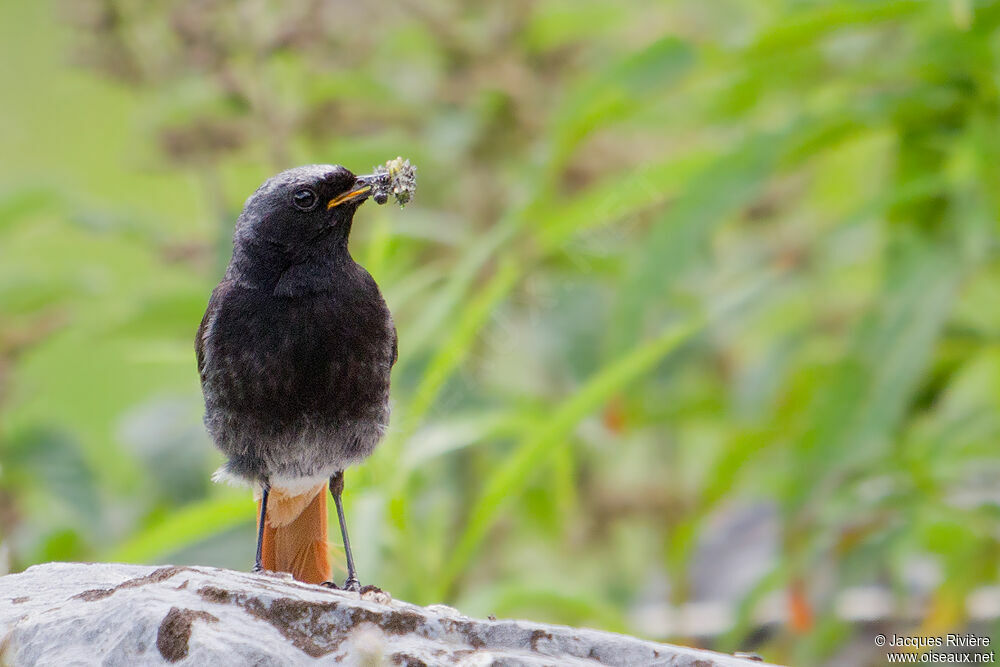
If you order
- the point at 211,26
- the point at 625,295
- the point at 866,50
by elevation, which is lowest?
the point at 625,295

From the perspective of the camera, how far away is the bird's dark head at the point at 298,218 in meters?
1.68

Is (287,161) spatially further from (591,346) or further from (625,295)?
(591,346)

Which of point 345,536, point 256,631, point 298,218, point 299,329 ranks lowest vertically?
point 256,631

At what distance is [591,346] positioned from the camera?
369 cm

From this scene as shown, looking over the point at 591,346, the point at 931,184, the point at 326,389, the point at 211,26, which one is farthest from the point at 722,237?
the point at 326,389

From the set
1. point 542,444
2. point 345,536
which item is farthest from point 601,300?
point 345,536

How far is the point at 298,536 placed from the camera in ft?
6.66

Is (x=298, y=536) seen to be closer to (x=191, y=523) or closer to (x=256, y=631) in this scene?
(x=191, y=523)

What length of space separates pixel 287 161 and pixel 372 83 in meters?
0.83

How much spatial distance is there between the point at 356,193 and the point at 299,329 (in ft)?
0.73

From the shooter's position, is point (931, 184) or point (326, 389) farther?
point (931, 184)

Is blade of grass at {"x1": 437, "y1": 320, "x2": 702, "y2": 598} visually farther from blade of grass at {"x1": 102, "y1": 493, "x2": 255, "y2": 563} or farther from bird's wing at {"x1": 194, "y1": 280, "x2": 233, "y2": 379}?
bird's wing at {"x1": 194, "y1": 280, "x2": 233, "y2": 379}

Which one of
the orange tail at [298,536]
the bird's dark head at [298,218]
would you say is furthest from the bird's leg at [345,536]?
the bird's dark head at [298,218]

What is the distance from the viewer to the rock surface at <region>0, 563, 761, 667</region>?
52.8 inches
